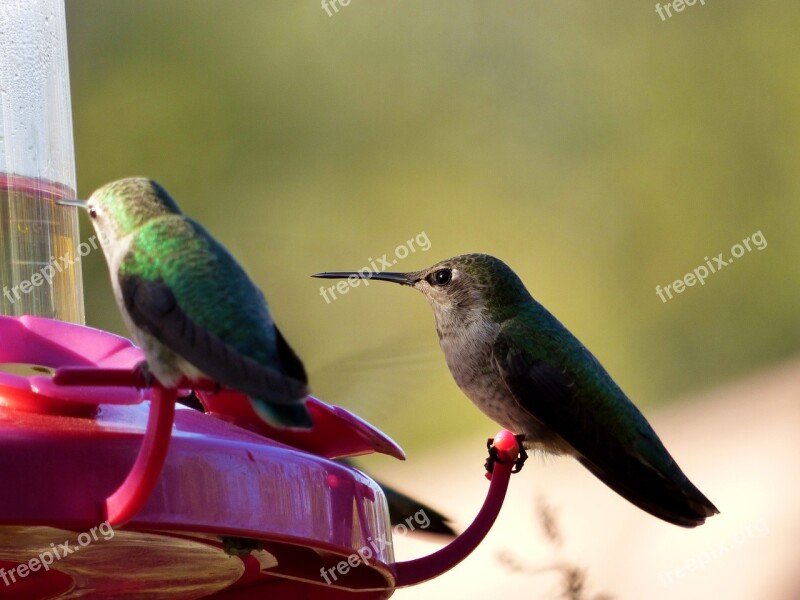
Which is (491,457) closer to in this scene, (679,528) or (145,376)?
(145,376)

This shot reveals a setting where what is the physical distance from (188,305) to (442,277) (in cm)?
267

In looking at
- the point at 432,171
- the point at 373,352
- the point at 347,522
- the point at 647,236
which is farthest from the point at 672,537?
the point at 347,522

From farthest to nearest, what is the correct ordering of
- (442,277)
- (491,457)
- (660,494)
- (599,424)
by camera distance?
1. (442,277)
2. (599,424)
3. (660,494)
4. (491,457)

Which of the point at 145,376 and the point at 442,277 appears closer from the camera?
the point at 145,376

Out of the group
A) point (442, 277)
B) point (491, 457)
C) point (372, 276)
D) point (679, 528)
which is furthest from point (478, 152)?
point (491, 457)

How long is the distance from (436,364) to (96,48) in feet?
20.9

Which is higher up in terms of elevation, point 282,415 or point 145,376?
point 145,376

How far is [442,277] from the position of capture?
4.98 metres

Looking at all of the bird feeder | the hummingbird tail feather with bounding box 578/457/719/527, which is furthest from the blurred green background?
the bird feeder

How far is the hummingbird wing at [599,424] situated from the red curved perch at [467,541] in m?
0.95

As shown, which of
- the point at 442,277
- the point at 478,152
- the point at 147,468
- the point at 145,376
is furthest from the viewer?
the point at 478,152

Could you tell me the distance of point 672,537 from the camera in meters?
7.03

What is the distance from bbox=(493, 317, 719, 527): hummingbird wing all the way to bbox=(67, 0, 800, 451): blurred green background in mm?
3281

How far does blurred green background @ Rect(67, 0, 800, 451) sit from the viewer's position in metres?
8.67
